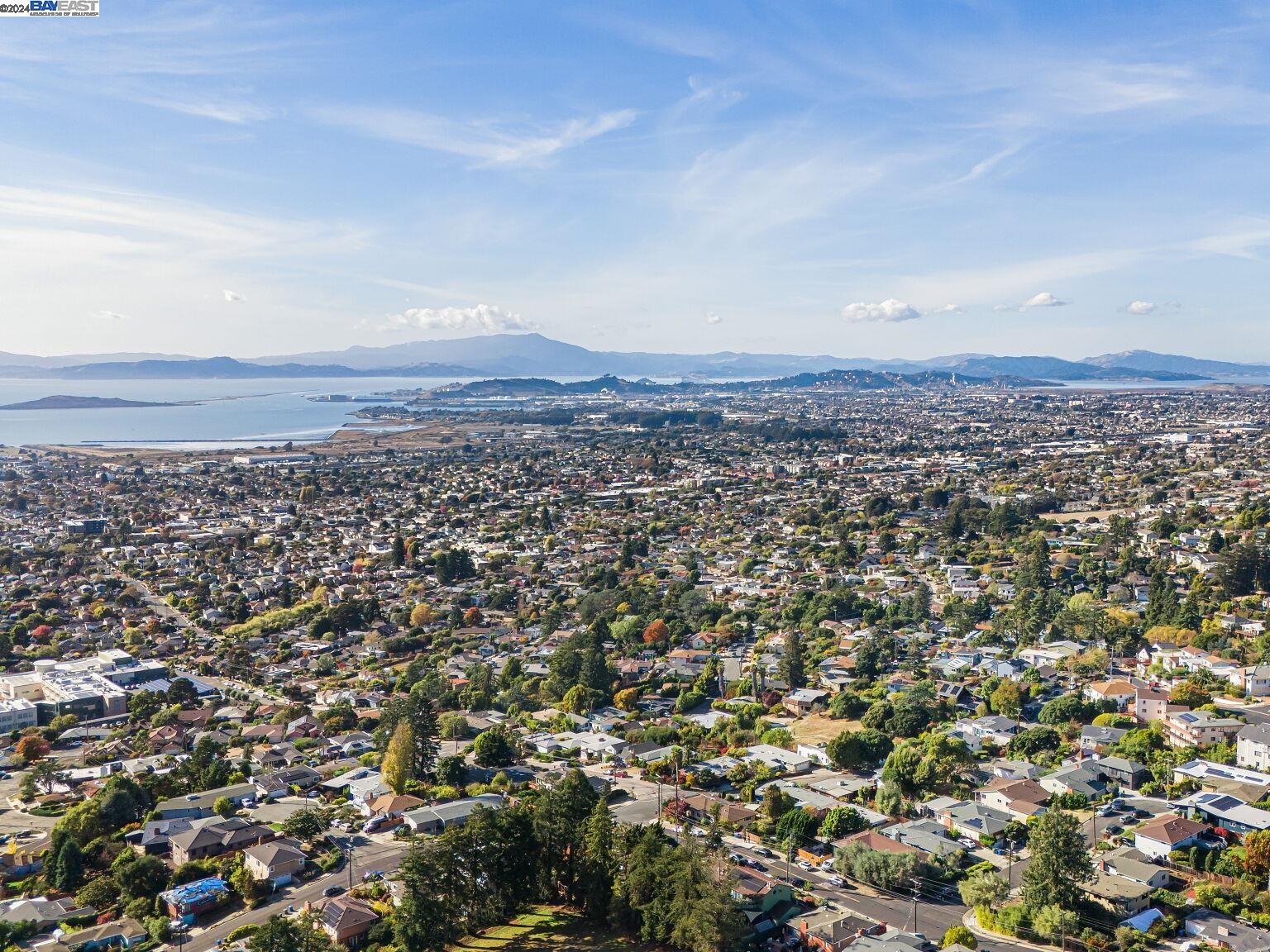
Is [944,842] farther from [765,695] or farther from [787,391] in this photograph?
[787,391]

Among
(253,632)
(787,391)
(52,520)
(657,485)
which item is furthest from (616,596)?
(787,391)

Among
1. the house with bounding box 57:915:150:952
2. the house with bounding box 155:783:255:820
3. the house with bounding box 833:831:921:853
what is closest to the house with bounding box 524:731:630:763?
the house with bounding box 155:783:255:820

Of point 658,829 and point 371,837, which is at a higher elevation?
point 658,829

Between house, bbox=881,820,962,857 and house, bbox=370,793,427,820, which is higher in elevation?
house, bbox=881,820,962,857

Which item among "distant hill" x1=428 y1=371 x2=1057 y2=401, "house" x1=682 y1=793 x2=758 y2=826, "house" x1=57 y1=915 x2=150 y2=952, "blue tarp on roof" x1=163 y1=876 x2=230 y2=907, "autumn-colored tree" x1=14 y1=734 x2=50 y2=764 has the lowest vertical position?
"autumn-colored tree" x1=14 y1=734 x2=50 y2=764

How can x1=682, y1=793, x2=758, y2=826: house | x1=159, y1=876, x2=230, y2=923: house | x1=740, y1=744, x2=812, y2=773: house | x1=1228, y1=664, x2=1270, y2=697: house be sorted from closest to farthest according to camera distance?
x1=159, y1=876, x2=230, y2=923: house, x1=682, y1=793, x2=758, y2=826: house, x1=740, y1=744, x2=812, y2=773: house, x1=1228, y1=664, x2=1270, y2=697: house

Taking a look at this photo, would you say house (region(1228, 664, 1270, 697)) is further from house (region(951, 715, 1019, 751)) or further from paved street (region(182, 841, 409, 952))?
paved street (region(182, 841, 409, 952))
